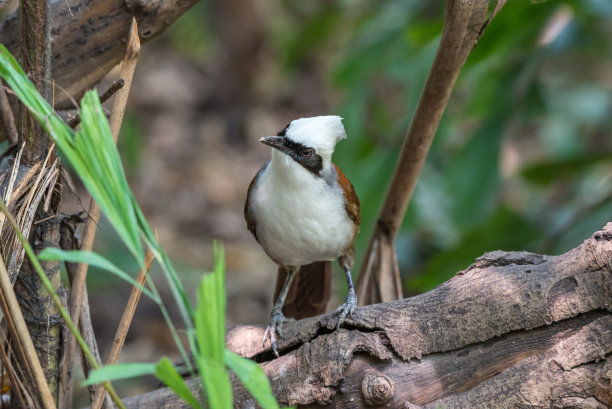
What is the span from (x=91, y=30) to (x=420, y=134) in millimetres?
1245

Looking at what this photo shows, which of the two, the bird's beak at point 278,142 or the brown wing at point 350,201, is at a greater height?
the bird's beak at point 278,142

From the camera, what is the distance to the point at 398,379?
6.30 ft

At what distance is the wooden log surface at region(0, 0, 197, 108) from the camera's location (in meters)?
2.26

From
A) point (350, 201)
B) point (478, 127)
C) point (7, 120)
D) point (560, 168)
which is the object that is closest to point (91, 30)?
point (7, 120)

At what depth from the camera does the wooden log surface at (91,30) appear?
2.26m

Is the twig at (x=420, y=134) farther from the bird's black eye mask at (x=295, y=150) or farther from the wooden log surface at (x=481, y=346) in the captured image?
the wooden log surface at (x=481, y=346)

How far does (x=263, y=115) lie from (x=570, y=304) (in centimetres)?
753

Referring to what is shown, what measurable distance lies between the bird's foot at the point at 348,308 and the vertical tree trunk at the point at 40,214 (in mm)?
851

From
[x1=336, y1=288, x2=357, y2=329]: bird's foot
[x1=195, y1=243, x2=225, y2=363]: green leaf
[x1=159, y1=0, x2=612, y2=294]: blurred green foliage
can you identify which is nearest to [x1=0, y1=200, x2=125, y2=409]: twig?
[x1=195, y1=243, x2=225, y2=363]: green leaf

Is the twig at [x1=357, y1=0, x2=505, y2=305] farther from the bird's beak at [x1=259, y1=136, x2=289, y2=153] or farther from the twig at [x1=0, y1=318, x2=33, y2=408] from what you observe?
the twig at [x1=0, y1=318, x2=33, y2=408]

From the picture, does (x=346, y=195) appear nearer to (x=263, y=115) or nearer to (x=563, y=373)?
(x=563, y=373)

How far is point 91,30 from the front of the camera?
2.28 m

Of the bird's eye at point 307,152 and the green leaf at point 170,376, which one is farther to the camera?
the bird's eye at point 307,152

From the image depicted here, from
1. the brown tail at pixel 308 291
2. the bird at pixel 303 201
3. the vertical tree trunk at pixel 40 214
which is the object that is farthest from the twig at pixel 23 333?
the brown tail at pixel 308 291
